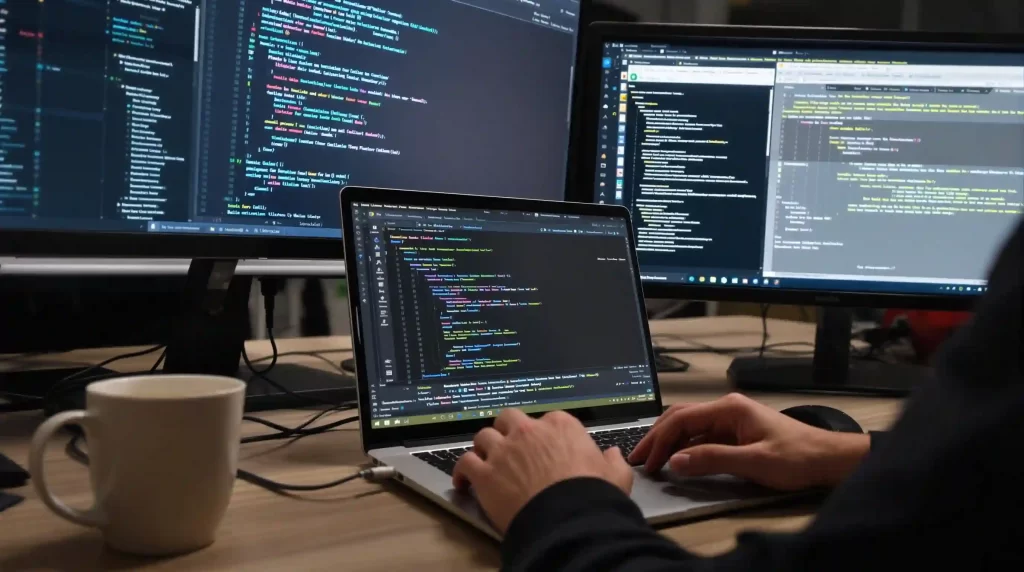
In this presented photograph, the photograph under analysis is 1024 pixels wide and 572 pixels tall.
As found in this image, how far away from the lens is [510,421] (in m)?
0.60

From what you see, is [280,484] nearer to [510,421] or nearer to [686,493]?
[510,421]

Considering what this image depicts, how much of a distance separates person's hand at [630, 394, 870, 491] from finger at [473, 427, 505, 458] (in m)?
0.15

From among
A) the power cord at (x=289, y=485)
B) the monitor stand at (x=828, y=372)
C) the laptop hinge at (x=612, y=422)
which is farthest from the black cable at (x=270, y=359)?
the monitor stand at (x=828, y=372)

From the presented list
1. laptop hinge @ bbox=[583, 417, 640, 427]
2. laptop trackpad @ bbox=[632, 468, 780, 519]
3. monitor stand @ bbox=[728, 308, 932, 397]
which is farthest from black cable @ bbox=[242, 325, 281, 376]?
monitor stand @ bbox=[728, 308, 932, 397]

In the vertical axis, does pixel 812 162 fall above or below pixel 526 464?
above

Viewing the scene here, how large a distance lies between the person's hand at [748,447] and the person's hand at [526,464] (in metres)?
0.09

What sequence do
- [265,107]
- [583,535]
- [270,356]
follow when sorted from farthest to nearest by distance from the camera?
1. [270,356]
2. [265,107]
3. [583,535]

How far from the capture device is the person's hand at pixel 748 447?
2.03ft

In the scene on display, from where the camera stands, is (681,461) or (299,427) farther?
(299,427)

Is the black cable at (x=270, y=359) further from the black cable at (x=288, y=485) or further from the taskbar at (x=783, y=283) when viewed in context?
the taskbar at (x=783, y=283)

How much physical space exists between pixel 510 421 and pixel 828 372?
704 millimetres

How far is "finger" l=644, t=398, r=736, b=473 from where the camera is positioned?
25.9 inches

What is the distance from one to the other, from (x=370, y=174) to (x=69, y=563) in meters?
0.57

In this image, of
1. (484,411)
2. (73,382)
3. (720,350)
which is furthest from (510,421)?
(720,350)
